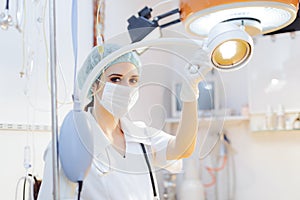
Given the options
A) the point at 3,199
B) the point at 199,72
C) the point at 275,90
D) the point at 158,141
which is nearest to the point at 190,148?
the point at 158,141

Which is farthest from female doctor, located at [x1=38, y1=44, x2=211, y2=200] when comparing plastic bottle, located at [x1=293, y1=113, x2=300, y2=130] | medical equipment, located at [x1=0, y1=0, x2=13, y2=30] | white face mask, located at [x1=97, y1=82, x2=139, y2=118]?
plastic bottle, located at [x1=293, y1=113, x2=300, y2=130]

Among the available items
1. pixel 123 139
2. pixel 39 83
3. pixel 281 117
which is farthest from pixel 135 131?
pixel 281 117

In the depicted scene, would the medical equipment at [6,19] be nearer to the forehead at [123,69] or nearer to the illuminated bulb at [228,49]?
the forehead at [123,69]

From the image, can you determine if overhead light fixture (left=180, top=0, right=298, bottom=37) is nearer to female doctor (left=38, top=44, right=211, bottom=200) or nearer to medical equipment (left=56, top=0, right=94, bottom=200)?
female doctor (left=38, top=44, right=211, bottom=200)

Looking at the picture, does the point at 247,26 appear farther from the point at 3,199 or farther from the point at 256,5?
the point at 3,199

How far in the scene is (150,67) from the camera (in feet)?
2.62

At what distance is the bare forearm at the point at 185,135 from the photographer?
854 mm

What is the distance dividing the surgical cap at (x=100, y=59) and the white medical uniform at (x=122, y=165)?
118 mm

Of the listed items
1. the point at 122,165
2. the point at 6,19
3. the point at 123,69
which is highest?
the point at 6,19

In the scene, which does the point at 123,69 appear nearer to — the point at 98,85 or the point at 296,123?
the point at 98,85

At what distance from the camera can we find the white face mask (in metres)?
0.77

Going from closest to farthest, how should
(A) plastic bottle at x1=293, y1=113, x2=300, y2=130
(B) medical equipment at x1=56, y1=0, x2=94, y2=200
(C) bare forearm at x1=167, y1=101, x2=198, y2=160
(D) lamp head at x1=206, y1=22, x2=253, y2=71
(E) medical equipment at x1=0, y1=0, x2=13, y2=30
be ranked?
(D) lamp head at x1=206, y1=22, x2=253, y2=71
(B) medical equipment at x1=56, y1=0, x2=94, y2=200
(C) bare forearm at x1=167, y1=101, x2=198, y2=160
(E) medical equipment at x1=0, y1=0, x2=13, y2=30
(A) plastic bottle at x1=293, y1=113, x2=300, y2=130

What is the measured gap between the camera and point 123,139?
86cm

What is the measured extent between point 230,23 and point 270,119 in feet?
5.05
